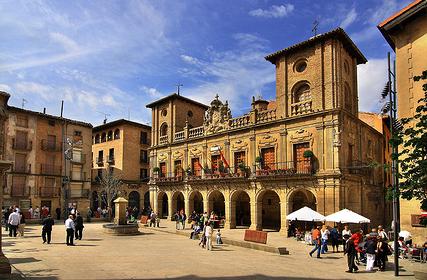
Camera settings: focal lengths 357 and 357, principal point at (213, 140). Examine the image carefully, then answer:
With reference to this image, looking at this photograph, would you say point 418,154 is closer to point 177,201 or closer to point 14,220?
point 14,220

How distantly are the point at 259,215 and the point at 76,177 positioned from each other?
968 inches

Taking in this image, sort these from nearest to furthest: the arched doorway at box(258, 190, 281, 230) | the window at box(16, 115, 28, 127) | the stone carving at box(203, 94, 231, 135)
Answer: the arched doorway at box(258, 190, 281, 230), the stone carving at box(203, 94, 231, 135), the window at box(16, 115, 28, 127)

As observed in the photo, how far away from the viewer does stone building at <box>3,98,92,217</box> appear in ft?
120

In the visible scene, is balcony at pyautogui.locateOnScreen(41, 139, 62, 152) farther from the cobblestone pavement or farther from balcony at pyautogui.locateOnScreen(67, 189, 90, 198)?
the cobblestone pavement

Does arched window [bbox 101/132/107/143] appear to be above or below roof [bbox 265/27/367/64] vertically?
below

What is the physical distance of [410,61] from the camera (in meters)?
16.1

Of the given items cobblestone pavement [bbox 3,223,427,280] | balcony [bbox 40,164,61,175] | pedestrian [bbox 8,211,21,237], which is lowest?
cobblestone pavement [bbox 3,223,427,280]

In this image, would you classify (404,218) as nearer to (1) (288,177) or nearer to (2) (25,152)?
(1) (288,177)

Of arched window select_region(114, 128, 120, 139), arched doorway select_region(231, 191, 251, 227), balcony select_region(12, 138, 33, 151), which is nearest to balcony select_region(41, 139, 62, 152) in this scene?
balcony select_region(12, 138, 33, 151)

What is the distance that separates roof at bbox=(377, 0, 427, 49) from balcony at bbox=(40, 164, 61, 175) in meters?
35.2

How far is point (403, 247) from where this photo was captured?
1520 centimetres

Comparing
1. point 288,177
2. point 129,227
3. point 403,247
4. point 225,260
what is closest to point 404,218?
point 403,247

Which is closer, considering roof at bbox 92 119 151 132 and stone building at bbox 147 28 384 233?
stone building at bbox 147 28 384 233

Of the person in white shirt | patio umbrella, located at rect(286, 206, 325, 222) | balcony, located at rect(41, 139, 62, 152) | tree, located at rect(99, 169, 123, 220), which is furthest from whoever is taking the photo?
tree, located at rect(99, 169, 123, 220)
